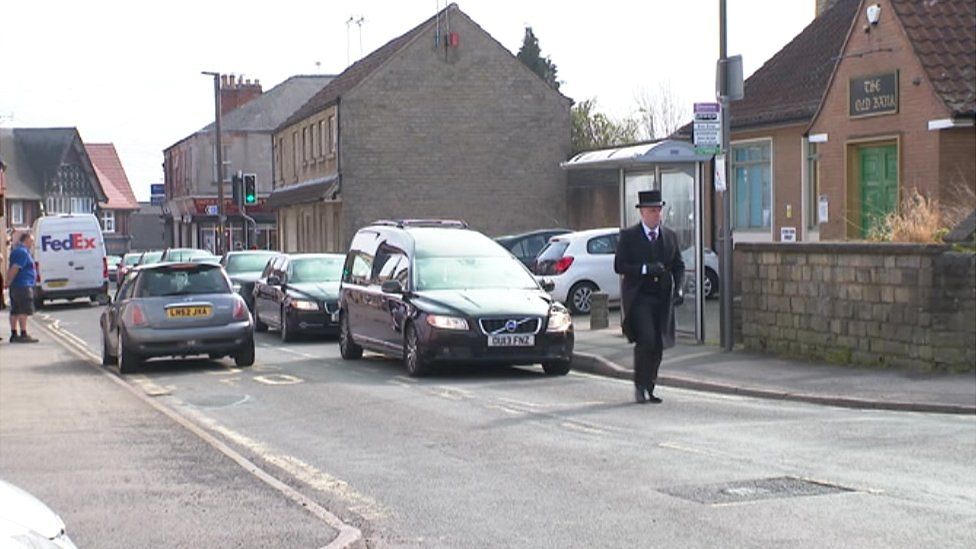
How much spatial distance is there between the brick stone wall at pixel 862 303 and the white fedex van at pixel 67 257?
92.3 ft

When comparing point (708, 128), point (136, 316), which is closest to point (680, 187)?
point (708, 128)

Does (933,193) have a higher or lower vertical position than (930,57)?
lower

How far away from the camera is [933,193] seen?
2356cm

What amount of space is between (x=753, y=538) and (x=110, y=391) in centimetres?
1066

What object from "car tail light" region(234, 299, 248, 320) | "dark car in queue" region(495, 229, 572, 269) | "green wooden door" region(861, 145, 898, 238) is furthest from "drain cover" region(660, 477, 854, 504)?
"dark car in queue" region(495, 229, 572, 269)

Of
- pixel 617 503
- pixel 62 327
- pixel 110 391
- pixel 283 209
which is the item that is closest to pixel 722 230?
pixel 110 391

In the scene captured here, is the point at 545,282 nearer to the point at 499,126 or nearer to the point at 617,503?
the point at 617,503

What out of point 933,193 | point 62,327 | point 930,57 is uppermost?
point 930,57

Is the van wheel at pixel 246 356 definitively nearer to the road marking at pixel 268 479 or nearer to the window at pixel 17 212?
the road marking at pixel 268 479

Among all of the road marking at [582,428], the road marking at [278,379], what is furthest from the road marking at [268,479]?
the road marking at [582,428]

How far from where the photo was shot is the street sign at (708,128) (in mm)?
18406

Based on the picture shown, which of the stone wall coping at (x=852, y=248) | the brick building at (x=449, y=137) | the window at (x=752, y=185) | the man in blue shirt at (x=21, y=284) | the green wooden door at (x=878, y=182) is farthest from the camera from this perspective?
the brick building at (x=449, y=137)

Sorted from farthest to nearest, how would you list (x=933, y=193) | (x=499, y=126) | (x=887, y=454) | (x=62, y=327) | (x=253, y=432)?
(x=499, y=126), (x=62, y=327), (x=933, y=193), (x=253, y=432), (x=887, y=454)

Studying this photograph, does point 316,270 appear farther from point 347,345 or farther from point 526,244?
point 526,244
